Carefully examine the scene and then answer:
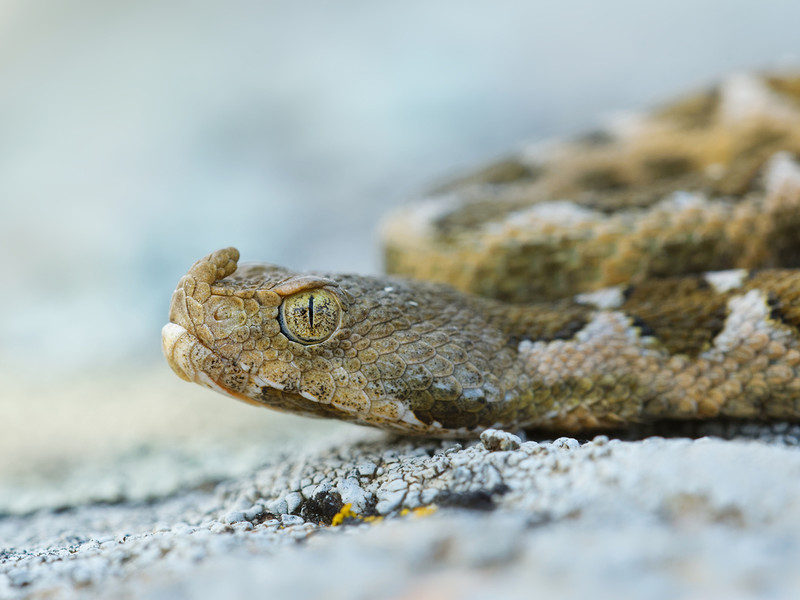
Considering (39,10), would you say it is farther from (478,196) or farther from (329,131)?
(478,196)

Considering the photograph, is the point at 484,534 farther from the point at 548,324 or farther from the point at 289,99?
the point at 289,99

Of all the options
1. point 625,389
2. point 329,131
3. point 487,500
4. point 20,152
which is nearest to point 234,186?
point 329,131

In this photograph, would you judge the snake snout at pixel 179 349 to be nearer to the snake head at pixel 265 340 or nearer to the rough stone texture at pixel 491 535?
the snake head at pixel 265 340

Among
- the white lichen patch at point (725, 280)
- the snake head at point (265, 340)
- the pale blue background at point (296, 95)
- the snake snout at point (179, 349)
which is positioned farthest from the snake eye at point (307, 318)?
the pale blue background at point (296, 95)

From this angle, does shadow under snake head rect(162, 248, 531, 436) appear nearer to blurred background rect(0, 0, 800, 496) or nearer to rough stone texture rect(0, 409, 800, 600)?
rough stone texture rect(0, 409, 800, 600)

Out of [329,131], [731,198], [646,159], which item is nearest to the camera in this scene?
[731,198]

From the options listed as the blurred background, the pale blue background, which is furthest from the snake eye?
the pale blue background
